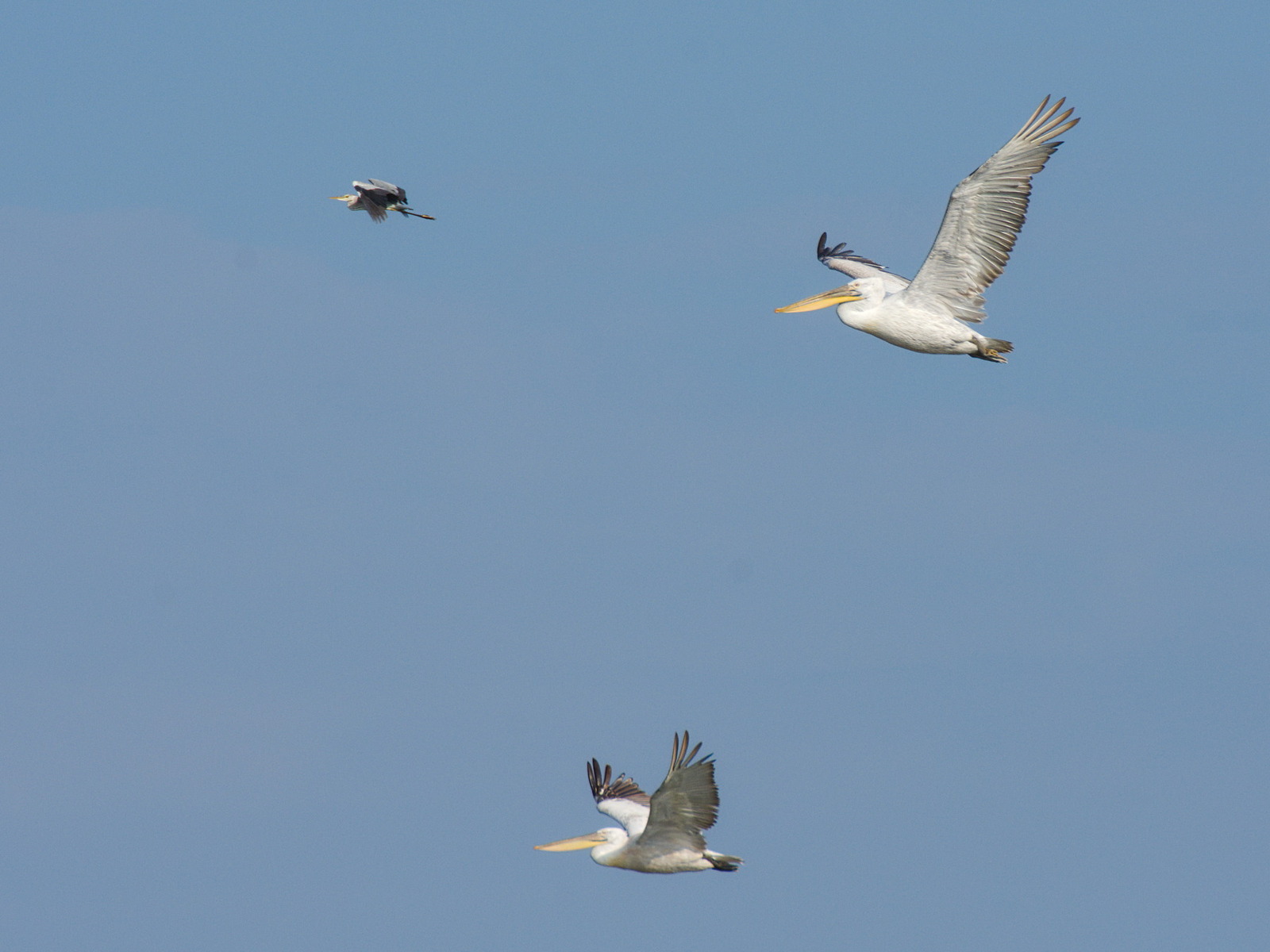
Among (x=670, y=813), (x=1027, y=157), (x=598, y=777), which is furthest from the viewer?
(x=598, y=777)

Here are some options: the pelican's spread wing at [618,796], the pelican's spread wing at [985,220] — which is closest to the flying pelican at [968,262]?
the pelican's spread wing at [985,220]

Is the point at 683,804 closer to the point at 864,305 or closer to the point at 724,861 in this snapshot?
the point at 724,861

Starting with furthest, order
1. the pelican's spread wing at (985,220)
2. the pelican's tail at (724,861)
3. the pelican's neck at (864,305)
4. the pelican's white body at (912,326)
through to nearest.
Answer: the pelican's neck at (864,305) → the pelican's white body at (912,326) → the pelican's spread wing at (985,220) → the pelican's tail at (724,861)

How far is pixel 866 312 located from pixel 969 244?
115cm

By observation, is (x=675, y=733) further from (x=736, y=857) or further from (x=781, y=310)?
(x=781, y=310)

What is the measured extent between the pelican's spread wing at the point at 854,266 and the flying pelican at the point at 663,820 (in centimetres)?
525

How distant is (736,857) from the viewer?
14.4 metres

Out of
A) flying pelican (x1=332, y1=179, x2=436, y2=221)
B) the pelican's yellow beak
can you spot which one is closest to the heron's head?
the pelican's yellow beak

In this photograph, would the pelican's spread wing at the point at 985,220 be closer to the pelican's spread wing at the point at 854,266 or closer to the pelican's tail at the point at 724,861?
the pelican's spread wing at the point at 854,266

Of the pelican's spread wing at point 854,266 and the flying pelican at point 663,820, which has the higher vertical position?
the pelican's spread wing at point 854,266

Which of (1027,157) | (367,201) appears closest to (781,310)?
(1027,157)

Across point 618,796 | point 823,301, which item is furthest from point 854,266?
point 618,796

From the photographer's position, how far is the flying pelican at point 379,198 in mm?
18562

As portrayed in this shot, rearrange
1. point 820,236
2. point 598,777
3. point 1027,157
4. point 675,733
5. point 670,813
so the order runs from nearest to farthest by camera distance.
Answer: point 675,733 < point 670,813 < point 1027,157 < point 598,777 < point 820,236
